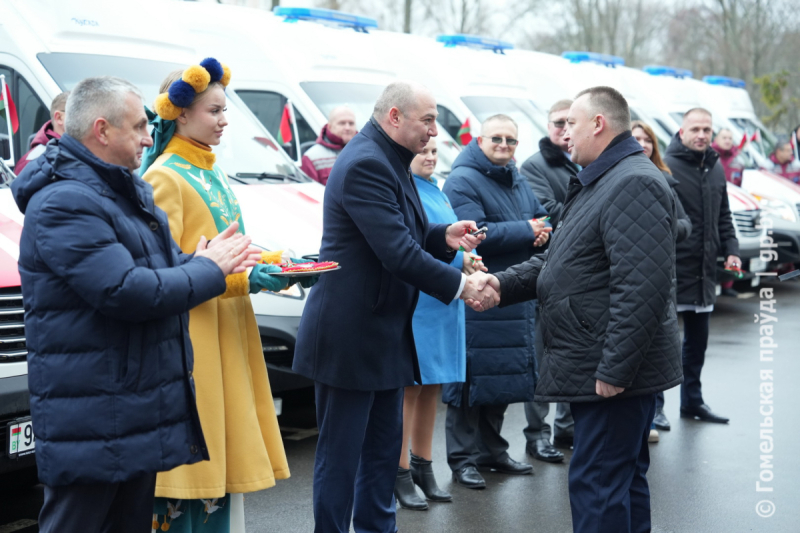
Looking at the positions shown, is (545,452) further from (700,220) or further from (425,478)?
(700,220)

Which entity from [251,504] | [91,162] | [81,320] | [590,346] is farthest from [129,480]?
[251,504]

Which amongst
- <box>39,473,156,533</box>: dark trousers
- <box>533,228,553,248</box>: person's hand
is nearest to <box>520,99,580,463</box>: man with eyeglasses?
<box>533,228,553,248</box>: person's hand

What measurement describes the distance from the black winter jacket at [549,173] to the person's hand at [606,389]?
8.45ft

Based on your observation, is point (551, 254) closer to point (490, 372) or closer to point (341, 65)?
point (490, 372)

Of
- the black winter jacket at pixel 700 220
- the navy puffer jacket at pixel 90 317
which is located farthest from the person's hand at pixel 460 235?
the black winter jacket at pixel 700 220

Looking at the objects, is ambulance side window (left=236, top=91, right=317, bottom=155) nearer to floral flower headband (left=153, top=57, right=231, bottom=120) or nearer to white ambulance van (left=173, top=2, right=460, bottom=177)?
white ambulance van (left=173, top=2, right=460, bottom=177)

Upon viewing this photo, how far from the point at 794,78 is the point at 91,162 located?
1394 inches

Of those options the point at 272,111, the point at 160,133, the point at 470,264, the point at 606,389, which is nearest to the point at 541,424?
the point at 470,264

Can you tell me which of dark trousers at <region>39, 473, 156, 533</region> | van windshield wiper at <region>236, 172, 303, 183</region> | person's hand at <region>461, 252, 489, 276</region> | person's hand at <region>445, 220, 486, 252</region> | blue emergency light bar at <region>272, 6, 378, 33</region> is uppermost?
blue emergency light bar at <region>272, 6, 378, 33</region>

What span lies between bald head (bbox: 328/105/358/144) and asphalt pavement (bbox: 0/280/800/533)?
2267 mm

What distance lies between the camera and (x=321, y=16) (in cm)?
955

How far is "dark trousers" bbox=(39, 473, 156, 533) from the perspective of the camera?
2758 mm

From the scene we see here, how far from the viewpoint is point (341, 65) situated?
915cm

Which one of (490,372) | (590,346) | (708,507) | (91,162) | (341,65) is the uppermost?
(341,65)
